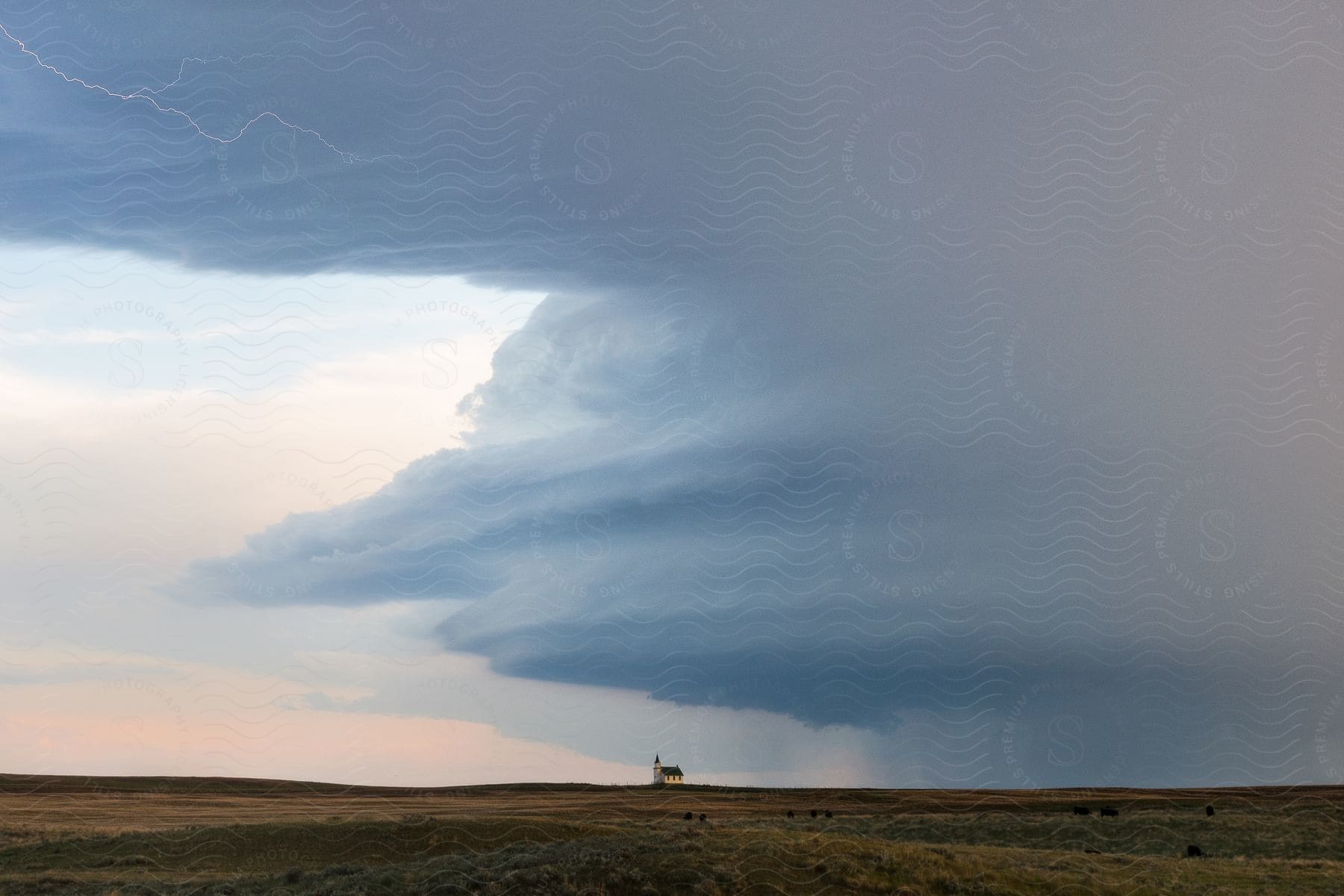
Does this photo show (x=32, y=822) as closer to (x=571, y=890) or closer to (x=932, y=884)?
(x=571, y=890)

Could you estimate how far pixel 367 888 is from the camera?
31703 millimetres

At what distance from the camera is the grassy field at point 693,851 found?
95.3 ft

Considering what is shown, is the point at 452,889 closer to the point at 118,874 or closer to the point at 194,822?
the point at 118,874

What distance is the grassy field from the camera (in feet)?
95.3

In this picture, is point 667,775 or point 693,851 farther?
point 667,775

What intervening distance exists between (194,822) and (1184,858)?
165ft

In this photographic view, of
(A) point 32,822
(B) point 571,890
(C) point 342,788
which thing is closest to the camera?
(B) point 571,890

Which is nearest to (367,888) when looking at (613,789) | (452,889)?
(452,889)

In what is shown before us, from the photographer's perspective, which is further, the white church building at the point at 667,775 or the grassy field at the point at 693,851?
the white church building at the point at 667,775

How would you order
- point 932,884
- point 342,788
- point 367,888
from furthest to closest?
point 342,788
point 367,888
point 932,884

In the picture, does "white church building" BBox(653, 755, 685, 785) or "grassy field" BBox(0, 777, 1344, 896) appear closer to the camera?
"grassy field" BBox(0, 777, 1344, 896)

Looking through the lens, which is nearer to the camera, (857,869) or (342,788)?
(857,869)

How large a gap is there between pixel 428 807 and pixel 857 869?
57773 millimetres

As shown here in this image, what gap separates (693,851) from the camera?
2989cm
